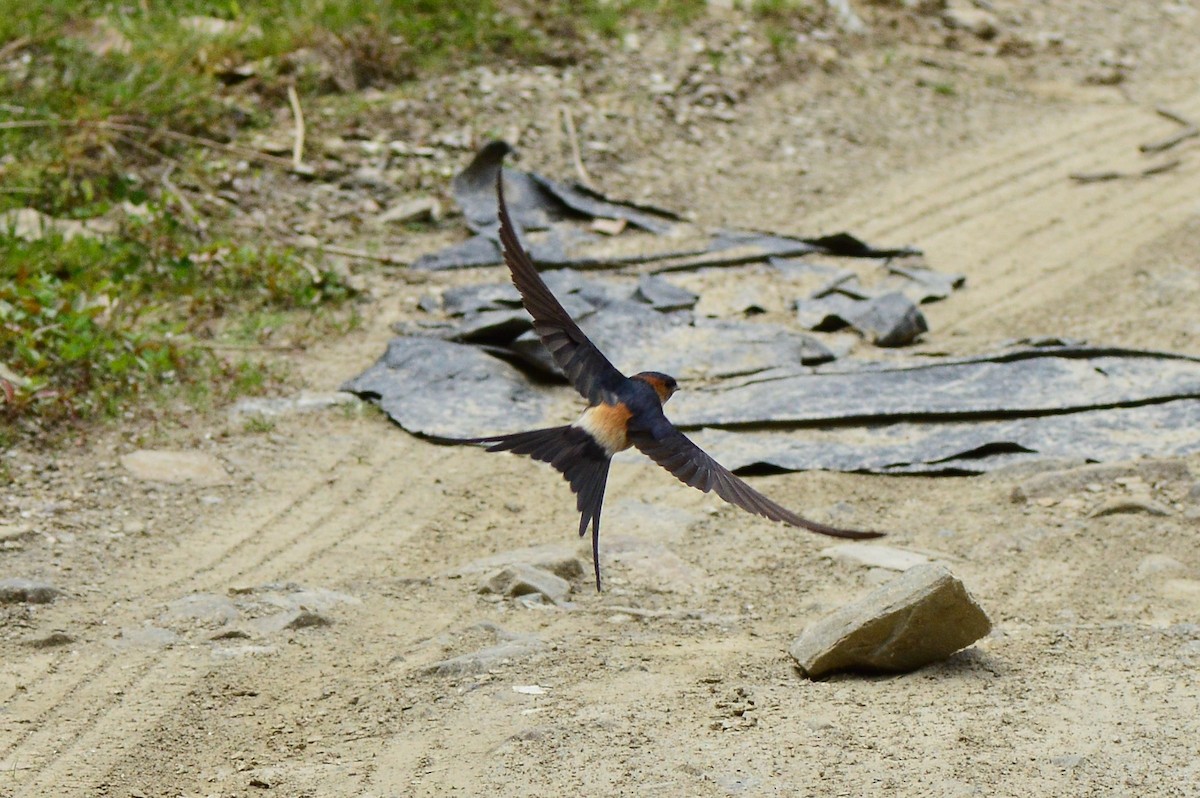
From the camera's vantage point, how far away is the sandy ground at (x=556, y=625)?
2.78 metres

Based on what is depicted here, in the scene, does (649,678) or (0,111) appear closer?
(649,678)

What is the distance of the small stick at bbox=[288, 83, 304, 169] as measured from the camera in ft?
22.8

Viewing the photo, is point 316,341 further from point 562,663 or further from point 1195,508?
point 1195,508

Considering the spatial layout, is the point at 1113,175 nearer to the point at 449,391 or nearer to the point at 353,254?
the point at 353,254

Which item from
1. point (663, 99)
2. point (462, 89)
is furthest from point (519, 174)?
point (663, 99)

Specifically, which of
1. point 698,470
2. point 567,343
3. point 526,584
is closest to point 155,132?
point 526,584

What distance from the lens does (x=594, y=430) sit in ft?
10.6

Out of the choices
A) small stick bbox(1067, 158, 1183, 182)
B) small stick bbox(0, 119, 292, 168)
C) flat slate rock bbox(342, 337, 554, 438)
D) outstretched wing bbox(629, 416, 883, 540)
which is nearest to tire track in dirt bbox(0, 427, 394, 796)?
flat slate rock bbox(342, 337, 554, 438)

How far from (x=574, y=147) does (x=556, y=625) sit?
4536 millimetres

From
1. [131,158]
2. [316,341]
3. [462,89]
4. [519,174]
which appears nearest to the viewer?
[316,341]

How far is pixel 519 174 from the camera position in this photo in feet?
23.3

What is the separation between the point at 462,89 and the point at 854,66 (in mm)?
2850

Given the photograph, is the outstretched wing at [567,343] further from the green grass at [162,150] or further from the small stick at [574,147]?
the small stick at [574,147]

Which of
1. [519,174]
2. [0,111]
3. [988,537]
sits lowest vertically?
[988,537]
